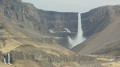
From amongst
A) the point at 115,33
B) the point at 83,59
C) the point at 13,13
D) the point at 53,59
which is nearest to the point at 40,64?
the point at 53,59

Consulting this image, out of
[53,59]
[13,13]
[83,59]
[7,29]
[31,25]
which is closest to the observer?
[53,59]

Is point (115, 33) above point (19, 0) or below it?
below

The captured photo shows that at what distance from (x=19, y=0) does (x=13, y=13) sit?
12664 mm

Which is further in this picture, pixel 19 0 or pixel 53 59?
pixel 19 0

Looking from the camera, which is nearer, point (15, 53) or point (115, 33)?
point (15, 53)

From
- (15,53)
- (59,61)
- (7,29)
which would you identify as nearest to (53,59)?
(59,61)

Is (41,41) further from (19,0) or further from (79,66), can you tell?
(19,0)

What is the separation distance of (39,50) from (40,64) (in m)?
8.49

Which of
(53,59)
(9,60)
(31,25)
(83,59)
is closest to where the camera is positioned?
(9,60)

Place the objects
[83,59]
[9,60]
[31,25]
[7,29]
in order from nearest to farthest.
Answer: [9,60], [83,59], [7,29], [31,25]

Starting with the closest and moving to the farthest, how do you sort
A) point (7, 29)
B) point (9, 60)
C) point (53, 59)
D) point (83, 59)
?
point (9, 60) → point (53, 59) → point (83, 59) → point (7, 29)

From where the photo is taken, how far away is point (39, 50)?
4040 inches

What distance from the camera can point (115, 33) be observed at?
647ft

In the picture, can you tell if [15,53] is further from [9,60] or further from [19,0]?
[19,0]
